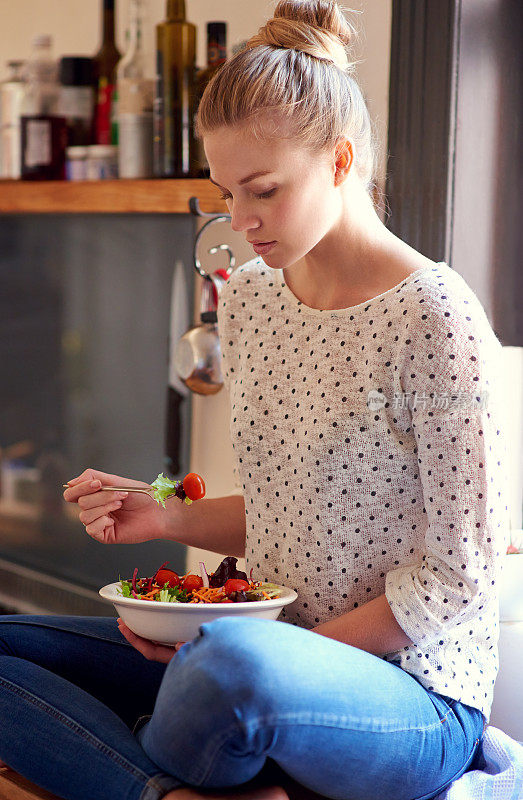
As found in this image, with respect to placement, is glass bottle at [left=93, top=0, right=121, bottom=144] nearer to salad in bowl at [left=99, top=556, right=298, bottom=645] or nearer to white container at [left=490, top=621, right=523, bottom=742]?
salad in bowl at [left=99, top=556, right=298, bottom=645]

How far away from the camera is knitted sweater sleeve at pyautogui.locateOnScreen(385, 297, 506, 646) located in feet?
3.32

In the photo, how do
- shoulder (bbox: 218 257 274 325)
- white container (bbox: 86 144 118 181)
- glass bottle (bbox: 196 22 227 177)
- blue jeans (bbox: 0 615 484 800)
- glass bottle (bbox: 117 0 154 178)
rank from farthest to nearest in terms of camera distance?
white container (bbox: 86 144 118 181)
glass bottle (bbox: 117 0 154 178)
glass bottle (bbox: 196 22 227 177)
shoulder (bbox: 218 257 274 325)
blue jeans (bbox: 0 615 484 800)

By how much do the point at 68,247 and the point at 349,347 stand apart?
1442mm

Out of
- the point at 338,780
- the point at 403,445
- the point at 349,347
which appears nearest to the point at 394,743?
the point at 338,780

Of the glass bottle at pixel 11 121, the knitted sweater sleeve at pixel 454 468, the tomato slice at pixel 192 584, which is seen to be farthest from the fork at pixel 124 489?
the glass bottle at pixel 11 121

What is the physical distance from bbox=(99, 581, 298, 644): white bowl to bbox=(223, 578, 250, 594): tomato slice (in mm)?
41

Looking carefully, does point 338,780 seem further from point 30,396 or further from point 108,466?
point 30,396

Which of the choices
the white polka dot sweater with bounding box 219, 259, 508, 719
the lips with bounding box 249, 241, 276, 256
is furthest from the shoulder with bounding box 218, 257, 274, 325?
the lips with bounding box 249, 241, 276, 256

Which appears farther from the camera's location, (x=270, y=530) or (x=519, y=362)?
(x=519, y=362)

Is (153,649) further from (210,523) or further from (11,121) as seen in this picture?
(11,121)

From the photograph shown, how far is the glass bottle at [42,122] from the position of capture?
2.11m

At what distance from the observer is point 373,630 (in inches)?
41.6

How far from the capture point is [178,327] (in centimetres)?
205

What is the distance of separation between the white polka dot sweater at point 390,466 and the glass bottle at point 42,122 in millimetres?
1059
